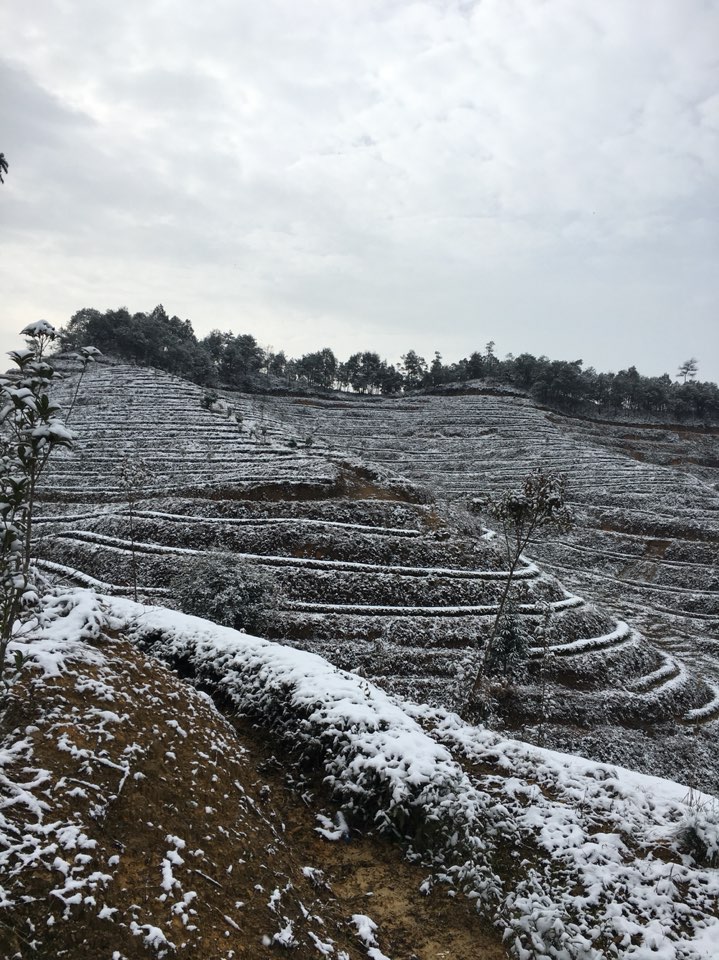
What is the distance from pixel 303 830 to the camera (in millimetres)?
8141

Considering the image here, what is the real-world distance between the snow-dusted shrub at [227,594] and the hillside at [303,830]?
1453 centimetres

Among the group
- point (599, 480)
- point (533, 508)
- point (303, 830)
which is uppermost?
point (533, 508)

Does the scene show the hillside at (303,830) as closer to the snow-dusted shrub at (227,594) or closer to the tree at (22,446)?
the tree at (22,446)

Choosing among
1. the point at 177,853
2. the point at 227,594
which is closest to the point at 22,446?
the point at 177,853

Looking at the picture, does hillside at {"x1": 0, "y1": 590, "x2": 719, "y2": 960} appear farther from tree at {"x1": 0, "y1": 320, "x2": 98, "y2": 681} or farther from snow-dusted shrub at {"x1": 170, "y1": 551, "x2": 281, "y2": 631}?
snow-dusted shrub at {"x1": 170, "y1": 551, "x2": 281, "y2": 631}

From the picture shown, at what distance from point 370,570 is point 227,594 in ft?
30.8

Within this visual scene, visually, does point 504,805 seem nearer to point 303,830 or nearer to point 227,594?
point 303,830

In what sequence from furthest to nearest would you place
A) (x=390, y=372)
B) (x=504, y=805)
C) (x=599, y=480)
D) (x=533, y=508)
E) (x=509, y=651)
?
(x=390, y=372), (x=599, y=480), (x=509, y=651), (x=533, y=508), (x=504, y=805)

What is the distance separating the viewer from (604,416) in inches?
4215

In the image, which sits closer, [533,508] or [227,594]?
[533,508]

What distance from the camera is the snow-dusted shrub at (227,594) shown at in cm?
2462

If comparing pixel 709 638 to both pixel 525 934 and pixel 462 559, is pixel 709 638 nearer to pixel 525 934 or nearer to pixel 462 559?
pixel 462 559

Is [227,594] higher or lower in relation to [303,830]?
lower

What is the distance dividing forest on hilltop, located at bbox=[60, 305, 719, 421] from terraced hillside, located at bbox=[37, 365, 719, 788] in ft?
168
